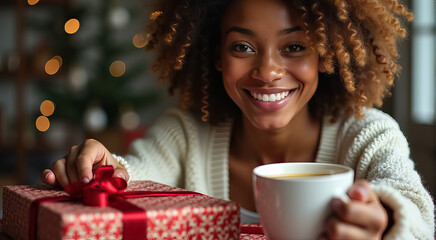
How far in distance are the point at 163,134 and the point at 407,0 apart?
193 cm

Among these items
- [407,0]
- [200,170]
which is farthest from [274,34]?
[407,0]

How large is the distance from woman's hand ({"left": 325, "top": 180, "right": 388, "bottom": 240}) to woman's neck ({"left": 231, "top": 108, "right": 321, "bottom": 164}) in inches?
24.3

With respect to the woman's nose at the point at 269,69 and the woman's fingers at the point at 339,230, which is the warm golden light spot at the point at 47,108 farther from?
the woman's fingers at the point at 339,230

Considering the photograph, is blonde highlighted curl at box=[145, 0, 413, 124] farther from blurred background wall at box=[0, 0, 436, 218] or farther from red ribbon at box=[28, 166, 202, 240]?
blurred background wall at box=[0, 0, 436, 218]

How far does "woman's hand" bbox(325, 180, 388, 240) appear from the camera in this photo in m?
0.58

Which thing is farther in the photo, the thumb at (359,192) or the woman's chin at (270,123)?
the woman's chin at (270,123)

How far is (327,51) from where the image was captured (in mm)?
1022

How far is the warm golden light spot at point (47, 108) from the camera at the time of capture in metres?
3.41

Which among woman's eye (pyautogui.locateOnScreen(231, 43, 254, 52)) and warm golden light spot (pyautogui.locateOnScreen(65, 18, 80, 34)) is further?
warm golden light spot (pyautogui.locateOnScreen(65, 18, 80, 34))

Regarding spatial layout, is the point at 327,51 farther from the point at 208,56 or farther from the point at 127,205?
the point at 127,205

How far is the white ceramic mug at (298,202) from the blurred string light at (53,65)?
3.03 metres

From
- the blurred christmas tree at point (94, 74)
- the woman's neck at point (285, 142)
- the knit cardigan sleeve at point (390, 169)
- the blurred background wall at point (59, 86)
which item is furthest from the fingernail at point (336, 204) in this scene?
the blurred christmas tree at point (94, 74)

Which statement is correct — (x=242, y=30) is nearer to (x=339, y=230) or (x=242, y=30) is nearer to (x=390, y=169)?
(x=390, y=169)

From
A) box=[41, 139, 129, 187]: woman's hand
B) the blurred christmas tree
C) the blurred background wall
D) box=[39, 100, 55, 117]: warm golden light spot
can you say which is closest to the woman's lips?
box=[41, 139, 129, 187]: woman's hand
